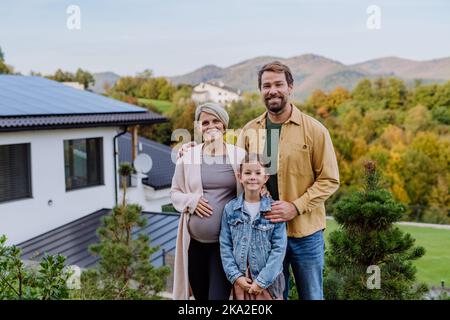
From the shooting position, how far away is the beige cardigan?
A: 89.4 inches

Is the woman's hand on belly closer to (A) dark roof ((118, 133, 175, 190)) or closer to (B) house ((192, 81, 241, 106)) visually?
(A) dark roof ((118, 133, 175, 190))

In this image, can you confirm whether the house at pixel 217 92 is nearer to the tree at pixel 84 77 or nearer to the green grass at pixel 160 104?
the green grass at pixel 160 104

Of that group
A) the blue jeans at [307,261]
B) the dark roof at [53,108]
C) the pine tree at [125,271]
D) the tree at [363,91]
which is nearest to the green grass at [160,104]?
the tree at [363,91]

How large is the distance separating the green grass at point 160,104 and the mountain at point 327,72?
0.89 m

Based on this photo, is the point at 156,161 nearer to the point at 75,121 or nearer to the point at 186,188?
the point at 75,121

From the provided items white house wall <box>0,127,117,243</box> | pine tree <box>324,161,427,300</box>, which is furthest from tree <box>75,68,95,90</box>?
pine tree <box>324,161,427,300</box>

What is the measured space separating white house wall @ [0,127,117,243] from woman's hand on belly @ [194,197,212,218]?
6.31 m

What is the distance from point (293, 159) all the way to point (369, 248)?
1816 millimetres

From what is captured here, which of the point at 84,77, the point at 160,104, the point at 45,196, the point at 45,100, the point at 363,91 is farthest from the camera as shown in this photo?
the point at 84,77

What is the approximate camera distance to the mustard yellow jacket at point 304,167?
230 cm

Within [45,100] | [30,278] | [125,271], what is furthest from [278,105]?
[45,100]

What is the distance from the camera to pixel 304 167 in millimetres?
2332

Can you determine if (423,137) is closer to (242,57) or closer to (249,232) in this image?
(242,57)

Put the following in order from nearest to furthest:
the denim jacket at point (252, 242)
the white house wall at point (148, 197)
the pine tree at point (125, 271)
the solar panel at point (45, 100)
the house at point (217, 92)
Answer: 1. the denim jacket at point (252, 242)
2. the pine tree at point (125, 271)
3. the solar panel at point (45, 100)
4. the white house wall at point (148, 197)
5. the house at point (217, 92)
